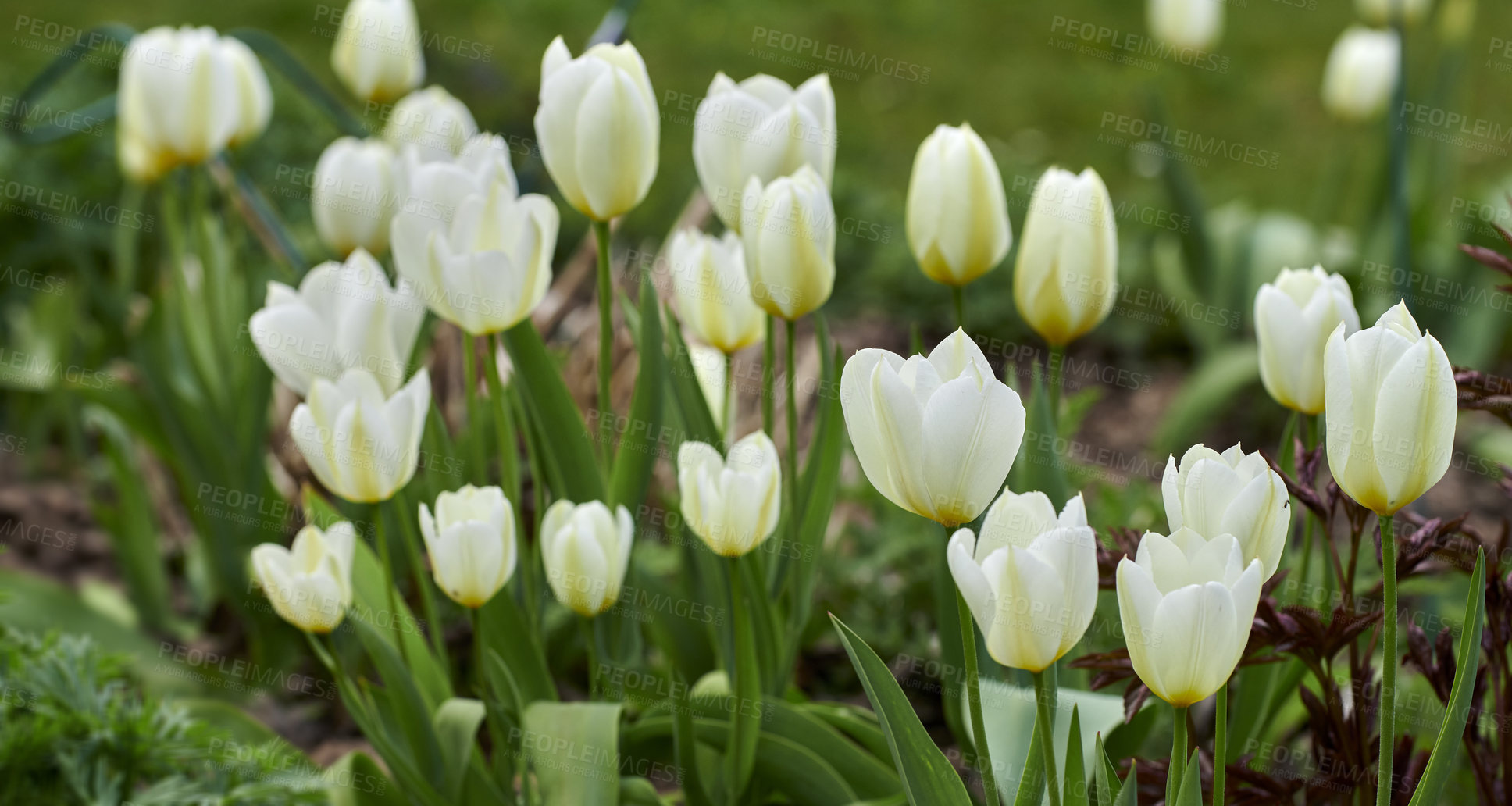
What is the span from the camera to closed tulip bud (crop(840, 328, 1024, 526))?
94 centimetres

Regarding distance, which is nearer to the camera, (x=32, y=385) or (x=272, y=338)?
(x=272, y=338)

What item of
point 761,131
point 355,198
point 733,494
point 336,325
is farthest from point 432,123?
point 733,494

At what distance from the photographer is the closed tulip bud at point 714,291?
1523 millimetres

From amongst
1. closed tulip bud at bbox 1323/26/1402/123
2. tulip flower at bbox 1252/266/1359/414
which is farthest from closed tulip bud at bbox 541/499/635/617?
closed tulip bud at bbox 1323/26/1402/123

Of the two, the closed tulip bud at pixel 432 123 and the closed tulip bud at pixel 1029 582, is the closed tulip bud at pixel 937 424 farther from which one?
the closed tulip bud at pixel 432 123

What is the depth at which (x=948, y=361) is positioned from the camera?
99 cm

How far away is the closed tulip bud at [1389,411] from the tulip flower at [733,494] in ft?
1.73

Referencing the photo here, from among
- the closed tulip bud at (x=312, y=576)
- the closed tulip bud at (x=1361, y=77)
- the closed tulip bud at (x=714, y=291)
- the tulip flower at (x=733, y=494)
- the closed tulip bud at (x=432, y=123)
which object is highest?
the closed tulip bud at (x=1361, y=77)

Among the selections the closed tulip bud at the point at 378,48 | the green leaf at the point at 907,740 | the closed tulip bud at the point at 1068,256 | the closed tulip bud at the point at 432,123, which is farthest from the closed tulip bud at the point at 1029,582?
the closed tulip bud at the point at 378,48

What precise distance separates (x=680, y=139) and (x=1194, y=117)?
2.31 m

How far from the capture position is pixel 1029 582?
0.88m

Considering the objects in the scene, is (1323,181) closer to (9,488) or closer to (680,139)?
(680,139)

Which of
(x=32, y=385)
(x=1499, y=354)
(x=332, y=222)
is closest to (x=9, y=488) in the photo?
(x=32, y=385)

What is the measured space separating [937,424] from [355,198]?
125cm
